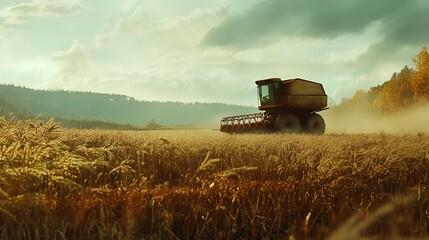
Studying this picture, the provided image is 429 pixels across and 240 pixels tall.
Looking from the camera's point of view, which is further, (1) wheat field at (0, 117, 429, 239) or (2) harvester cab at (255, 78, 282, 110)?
(2) harvester cab at (255, 78, 282, 110)

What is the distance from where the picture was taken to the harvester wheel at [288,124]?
71.9 ft

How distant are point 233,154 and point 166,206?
4.51 metres

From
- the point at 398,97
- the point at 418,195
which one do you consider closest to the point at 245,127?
the point at 418,195

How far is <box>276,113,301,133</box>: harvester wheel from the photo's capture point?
21.9 m

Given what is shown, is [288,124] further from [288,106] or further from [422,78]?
[422,78]

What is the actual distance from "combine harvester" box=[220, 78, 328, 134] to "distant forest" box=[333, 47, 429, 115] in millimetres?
22080

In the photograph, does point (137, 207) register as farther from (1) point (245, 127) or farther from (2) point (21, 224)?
(1) point (245, 127)

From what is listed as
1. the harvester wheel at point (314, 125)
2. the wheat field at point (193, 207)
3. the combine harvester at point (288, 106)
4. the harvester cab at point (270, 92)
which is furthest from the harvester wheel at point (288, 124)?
the wheat field at point (193, 207)

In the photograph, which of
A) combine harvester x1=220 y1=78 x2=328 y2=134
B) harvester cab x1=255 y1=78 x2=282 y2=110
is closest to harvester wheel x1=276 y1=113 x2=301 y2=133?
combine harvester x1=220 y1=78 x2=328 y2=134

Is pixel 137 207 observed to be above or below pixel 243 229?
above

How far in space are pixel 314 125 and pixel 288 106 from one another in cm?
204

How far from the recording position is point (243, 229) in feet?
13.2

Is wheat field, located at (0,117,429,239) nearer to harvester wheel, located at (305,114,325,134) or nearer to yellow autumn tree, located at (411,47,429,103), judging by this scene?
harvester wheel, located at (305,114,325,134)

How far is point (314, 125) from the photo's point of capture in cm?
2441
